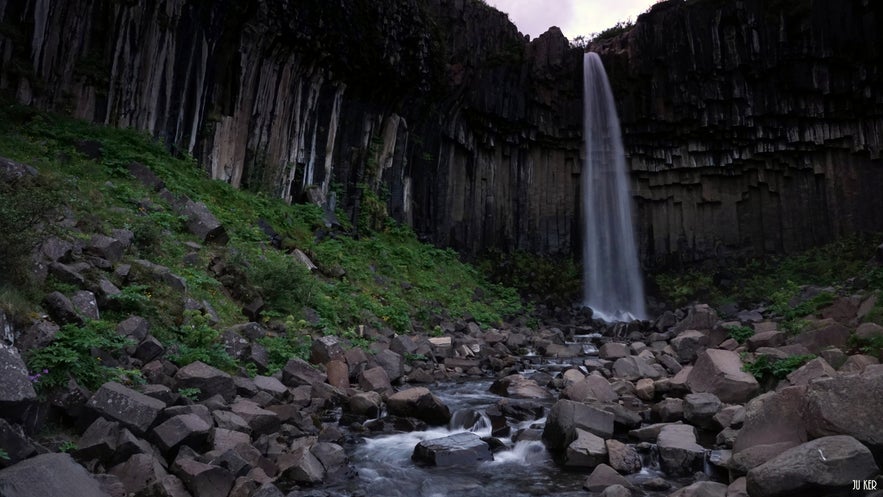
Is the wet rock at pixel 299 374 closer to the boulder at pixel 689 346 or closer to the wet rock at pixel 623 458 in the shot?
the wet rock at pixel 623 458

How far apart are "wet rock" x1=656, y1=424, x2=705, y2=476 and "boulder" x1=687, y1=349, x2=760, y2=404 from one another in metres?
2.25

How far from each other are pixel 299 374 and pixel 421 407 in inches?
77.4

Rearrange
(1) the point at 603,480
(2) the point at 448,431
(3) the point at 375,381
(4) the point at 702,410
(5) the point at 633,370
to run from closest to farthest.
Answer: (1) the point at 603,480, (4) the point at 702,410, (2) the point at 448,431, (3) the point at 375,381, (5) the point at 633,370

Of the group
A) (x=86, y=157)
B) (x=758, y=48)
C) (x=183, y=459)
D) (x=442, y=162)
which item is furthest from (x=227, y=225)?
(x=758, y=48)

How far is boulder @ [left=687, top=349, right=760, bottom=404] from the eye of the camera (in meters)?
8.25

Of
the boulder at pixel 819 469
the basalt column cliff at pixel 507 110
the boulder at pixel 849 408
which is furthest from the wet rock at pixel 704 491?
the basalt column cliff at pixel 507 110

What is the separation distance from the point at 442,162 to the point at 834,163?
19.1 m

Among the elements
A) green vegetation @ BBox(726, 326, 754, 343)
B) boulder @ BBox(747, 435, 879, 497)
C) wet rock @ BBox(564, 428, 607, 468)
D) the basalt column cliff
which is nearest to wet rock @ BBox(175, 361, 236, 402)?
wet rock @ BBox(564, 428, 607, 468)

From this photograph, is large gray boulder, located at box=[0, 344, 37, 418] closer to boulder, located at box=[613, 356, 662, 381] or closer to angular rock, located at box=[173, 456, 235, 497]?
angular rock, located at box=[173, 456, 235, 497]

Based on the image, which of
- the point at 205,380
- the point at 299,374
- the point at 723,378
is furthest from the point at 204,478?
the point at 723,378

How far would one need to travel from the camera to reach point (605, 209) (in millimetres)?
29578

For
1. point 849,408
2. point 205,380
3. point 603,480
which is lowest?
point 603,480

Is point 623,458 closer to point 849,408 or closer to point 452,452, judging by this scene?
point 452,452

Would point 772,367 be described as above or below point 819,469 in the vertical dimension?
above
